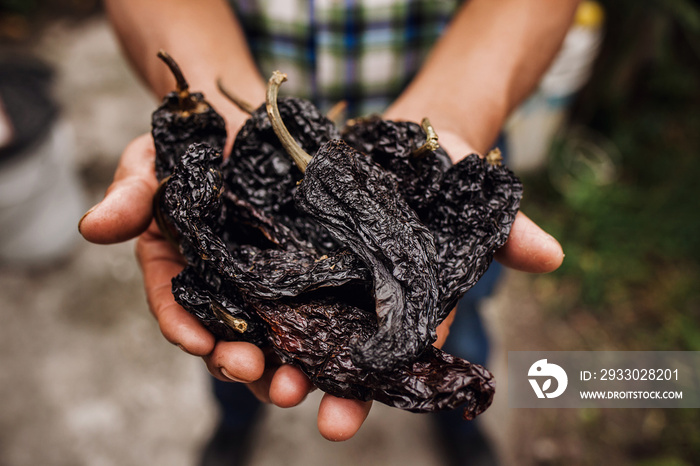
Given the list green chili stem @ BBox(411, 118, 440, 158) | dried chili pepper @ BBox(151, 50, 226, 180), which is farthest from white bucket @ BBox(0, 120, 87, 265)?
green chili stem @ BBox(411, 118, 440, 158)

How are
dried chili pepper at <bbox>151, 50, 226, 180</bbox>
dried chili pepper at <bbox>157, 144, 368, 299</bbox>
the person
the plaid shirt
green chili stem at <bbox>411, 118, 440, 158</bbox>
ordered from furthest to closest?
the plaid shirt, the person, dried chili pepper at <bbox>151, 50, 226, 180</bbox>, green chili stem at <bbox>411, 118, 440, 158</bbox>, dried chili pepper at <bbox>157, 144, 368, 299</bbox>

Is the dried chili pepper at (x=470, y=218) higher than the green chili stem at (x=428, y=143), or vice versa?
the green chili stem at (x=428, y=143)

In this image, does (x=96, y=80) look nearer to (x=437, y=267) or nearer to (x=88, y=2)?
(x=88, y=2)

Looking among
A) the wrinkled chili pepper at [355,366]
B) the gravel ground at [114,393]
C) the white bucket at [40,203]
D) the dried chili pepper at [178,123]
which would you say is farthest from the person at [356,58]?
the gravel ground at [114,393]

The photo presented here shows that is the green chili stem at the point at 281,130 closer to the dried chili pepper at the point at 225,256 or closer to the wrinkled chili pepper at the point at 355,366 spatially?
the dried chili pepper at the point at 225,256

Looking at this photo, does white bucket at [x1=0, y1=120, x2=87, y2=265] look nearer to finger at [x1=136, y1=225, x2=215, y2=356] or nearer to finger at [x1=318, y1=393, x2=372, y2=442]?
finger at [x1=136, y1=225, x2=215, y2=356]

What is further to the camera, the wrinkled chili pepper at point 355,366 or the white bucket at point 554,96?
the white bucket at point 554,96

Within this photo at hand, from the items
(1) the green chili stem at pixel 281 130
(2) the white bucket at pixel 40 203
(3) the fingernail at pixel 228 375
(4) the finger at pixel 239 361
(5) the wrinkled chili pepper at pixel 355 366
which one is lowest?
(2) the white bucket at pixel 40 203
